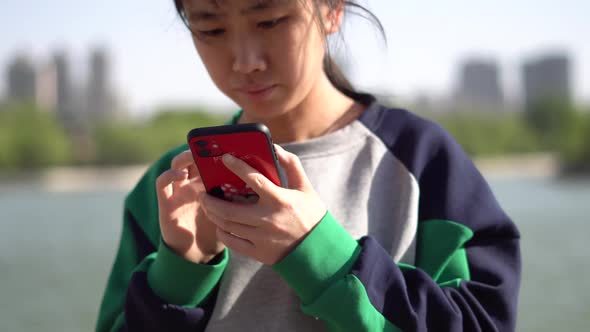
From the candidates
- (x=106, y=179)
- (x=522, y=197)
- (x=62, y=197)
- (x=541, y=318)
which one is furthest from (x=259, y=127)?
(x=106, y=179)

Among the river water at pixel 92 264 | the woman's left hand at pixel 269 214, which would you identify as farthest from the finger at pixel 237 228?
the river water at pixel 92 264

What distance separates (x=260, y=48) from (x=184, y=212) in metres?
0.26

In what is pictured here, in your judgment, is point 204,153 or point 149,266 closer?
point 204,153

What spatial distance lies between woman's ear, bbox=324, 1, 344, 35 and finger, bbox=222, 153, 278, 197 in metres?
0.29

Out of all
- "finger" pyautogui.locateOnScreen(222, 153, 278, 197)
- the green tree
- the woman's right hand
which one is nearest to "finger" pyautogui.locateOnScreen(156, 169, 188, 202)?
the woman's right hand

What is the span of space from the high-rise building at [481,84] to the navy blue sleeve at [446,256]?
252ft

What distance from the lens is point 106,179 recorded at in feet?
117

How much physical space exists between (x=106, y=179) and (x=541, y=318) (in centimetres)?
3194

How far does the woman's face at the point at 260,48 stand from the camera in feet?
3.26

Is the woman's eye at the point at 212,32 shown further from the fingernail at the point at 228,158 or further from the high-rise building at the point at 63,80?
the high-rise building at the point at 63,80

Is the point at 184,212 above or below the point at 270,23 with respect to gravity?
below

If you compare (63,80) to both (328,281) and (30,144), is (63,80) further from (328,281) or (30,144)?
(328,281)

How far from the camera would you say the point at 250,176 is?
0.86 meters

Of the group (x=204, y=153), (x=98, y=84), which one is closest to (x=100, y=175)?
(x=98, y=84)
